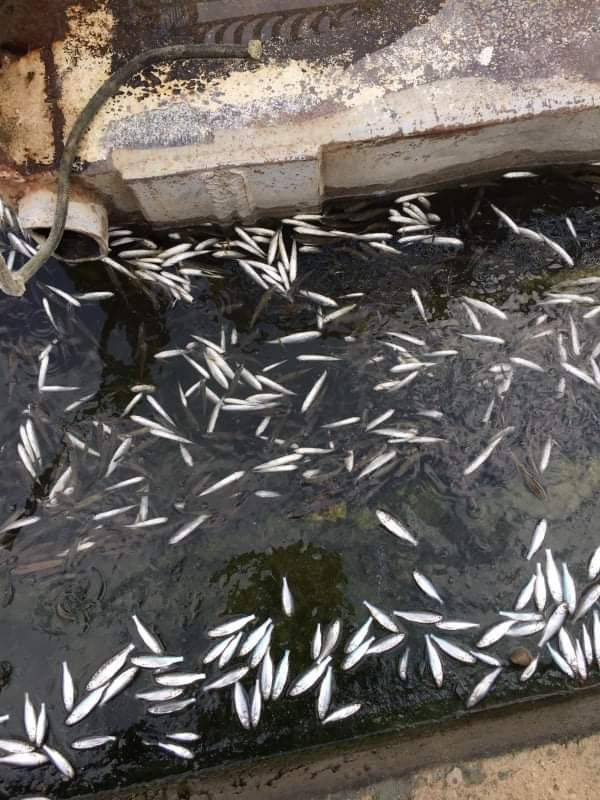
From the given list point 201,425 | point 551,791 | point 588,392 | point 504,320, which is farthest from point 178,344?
point 551,791

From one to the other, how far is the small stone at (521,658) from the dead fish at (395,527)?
890mm

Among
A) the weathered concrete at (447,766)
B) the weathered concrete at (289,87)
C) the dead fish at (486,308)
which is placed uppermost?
the weathered concrete at (289,87)

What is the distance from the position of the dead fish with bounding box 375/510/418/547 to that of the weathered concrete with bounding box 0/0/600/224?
7.89 feet

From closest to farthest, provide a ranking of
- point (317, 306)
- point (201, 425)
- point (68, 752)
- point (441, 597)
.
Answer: point (68, 752) → point (441, 597) → point (201, 425) → point (317, 306)

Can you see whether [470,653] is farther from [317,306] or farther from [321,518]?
[317,306]

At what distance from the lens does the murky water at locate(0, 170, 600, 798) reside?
3545 millimetres

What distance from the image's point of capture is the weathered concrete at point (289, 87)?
3.74 metres

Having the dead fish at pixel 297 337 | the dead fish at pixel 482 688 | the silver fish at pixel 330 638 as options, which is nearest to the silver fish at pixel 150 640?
the silver fish at pixel 330 638

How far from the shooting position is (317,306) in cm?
440

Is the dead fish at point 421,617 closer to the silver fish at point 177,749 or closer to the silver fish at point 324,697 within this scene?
the silver fish at point 324,697

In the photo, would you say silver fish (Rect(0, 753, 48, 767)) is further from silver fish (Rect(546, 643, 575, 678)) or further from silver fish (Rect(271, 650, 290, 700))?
silver fish (Rect(546, 643, 575, 678))

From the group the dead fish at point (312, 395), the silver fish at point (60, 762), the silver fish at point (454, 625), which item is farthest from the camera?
the dead fish at point (312, 395)

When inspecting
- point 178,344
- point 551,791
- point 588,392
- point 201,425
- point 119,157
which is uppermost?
point 119,157

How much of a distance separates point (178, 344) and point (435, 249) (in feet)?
7.11
